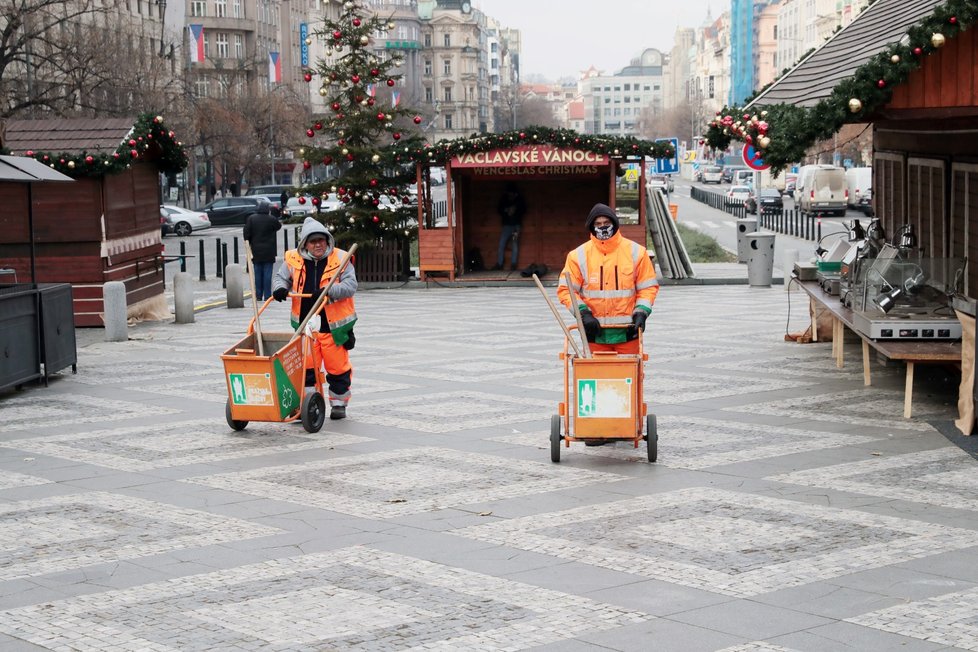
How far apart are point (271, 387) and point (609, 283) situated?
288cm

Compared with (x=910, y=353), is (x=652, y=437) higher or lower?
lower

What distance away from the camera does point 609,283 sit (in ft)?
34.3

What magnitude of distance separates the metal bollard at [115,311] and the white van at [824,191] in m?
41.8

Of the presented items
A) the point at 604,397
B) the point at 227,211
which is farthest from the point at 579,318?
the point at 227,211

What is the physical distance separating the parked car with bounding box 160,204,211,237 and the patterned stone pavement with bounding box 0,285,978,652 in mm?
39968

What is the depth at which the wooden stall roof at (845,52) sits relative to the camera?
1239 centimetres

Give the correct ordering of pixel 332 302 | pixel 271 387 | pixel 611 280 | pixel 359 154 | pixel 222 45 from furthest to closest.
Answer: pixel 222 45 → pixel 359 154 → pixel 332 302 → pixel 271 387 → pixel 611 280

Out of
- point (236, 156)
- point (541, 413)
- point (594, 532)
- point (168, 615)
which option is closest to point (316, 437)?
point (541, 413)

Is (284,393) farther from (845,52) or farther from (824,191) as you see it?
(824,191)

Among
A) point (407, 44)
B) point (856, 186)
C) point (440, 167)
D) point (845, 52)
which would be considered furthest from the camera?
point (407, 44)

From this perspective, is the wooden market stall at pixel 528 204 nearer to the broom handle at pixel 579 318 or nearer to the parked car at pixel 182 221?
the broom handle at pixel 579 318

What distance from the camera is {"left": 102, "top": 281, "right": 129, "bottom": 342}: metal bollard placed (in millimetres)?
18344

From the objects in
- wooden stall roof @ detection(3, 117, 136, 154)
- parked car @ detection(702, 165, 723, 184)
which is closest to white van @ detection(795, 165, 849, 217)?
wooden stall roof @ detection(3, 117, 136, 154)

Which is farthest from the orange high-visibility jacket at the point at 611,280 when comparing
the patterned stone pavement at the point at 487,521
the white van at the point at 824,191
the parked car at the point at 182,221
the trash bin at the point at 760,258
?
the white van at the point at 824,191
